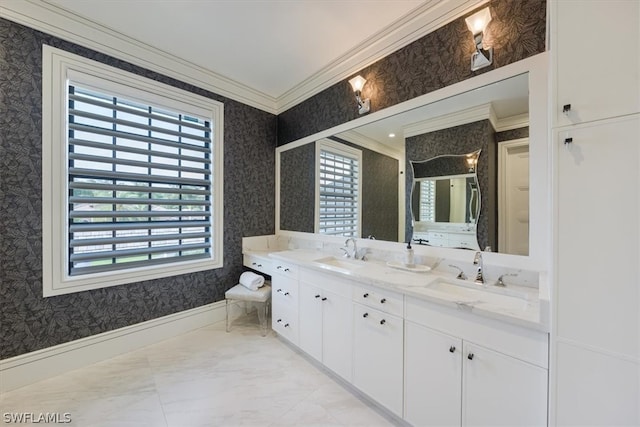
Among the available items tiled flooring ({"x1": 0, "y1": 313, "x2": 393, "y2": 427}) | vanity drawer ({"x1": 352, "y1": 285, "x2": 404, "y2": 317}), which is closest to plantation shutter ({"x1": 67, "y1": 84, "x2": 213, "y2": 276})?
tiled flooring ({"x1": 0, "y1": 313, "x2": 393, "y2": 427})

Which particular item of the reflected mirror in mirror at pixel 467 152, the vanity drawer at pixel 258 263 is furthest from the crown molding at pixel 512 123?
the vanity drawer at pixel 258 263

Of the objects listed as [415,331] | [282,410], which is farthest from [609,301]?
[282,410]

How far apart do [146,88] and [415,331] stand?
310 cm

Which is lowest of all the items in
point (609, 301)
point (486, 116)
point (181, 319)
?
point (181, 319)

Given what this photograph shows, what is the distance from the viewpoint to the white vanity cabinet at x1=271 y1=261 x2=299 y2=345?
2314 mm

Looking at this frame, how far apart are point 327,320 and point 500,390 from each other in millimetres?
1135

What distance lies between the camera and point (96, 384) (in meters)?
1.91

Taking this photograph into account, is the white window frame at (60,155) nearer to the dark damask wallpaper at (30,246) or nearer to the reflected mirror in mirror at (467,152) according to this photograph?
the dark damask wallpaper at (30,246)

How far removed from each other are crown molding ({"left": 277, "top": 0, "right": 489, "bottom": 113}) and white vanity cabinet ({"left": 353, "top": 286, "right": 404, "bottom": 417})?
6.52 feet

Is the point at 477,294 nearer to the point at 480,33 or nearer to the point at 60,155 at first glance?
the point at 480,33

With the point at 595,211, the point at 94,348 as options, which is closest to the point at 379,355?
the point at 595,211

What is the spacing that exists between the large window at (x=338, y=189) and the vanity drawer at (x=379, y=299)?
847 mm

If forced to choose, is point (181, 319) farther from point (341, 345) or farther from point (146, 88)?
point (146, 88)

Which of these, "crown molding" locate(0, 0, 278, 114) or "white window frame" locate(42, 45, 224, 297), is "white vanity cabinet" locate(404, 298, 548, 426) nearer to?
"white window frame" locate(42, 45, 224, 297)
